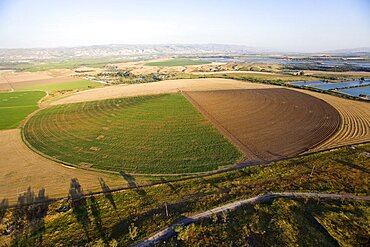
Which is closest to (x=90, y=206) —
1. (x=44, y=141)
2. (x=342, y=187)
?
(x=44, y=141)

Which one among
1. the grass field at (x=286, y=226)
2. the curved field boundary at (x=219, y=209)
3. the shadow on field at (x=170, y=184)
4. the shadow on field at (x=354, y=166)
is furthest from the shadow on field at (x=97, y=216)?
the shadow on field at (x=354, y=166)

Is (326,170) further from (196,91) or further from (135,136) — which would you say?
(196,91)

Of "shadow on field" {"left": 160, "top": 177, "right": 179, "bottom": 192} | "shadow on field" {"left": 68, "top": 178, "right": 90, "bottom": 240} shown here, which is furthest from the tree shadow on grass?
"shadow on field" {"left": 68, "top": 178, "right": 90, "bottom": 240}

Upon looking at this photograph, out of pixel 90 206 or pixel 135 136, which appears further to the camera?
pixel 135 136

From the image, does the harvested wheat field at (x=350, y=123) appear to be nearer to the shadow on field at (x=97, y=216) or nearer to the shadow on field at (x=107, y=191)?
the shadow on field at (x=107, y=191)

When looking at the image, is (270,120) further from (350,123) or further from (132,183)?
(132,183)
